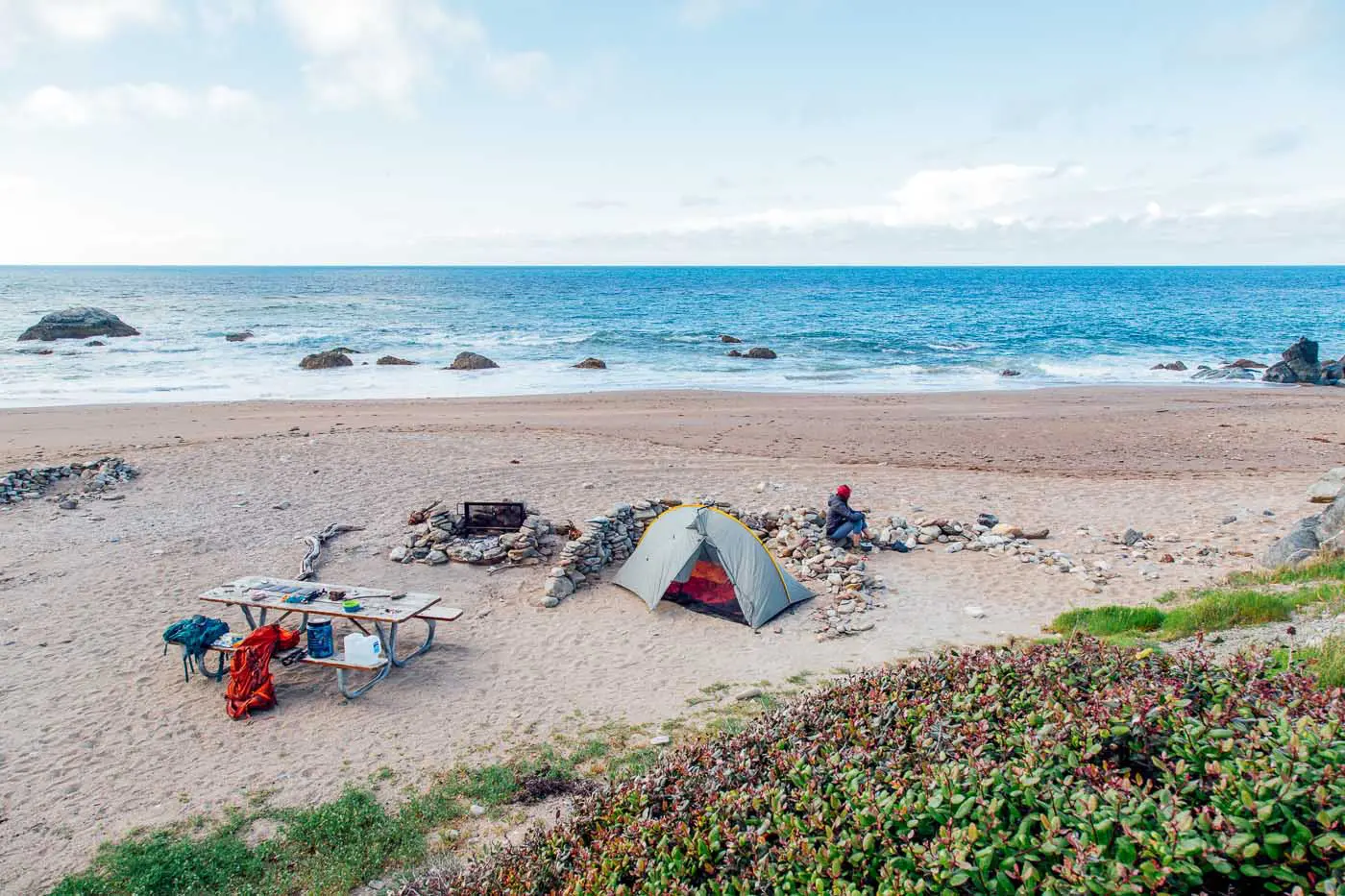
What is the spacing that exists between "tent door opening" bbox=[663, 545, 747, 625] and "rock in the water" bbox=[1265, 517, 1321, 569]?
774cm

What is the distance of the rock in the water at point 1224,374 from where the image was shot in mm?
35906

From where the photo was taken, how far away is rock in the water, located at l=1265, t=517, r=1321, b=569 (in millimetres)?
11141

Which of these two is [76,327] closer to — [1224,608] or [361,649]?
[361,649]

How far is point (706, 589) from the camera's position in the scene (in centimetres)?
1127

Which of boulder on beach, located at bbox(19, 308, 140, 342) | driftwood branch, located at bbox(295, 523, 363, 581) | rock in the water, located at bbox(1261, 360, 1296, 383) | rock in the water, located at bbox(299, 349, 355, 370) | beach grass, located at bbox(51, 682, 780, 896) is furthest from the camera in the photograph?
boulder on beach, located at bbox(19, 308, 140, 342)

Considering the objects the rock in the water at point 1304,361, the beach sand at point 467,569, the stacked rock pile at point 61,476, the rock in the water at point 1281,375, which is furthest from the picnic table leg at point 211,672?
the rock in the water at point 1304,361

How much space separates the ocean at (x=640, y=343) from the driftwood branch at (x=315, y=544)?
59.7 ft

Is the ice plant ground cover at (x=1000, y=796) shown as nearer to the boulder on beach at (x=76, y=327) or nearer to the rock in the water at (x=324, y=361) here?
the rock in the water at (x=324, y=361)

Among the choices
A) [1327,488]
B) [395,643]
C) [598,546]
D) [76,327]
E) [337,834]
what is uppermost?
[76,327]

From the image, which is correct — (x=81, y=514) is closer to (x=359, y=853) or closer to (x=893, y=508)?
(x=359, y=853)

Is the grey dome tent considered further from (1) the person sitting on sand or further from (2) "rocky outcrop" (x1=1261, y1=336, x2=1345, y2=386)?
(2) "rocky outcrop" (x1=1261, y1=336, x2=1345, y2=386)

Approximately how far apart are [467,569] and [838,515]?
5.95 metres

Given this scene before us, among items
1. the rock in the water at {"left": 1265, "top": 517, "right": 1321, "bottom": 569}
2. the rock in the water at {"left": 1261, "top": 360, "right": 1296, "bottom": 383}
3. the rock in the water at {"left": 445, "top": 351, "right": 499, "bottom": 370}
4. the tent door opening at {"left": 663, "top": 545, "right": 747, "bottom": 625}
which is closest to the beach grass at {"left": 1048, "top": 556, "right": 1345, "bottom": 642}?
the rock in the water at {"left": 1265, "top": 517, "right": 1321, "bottom": 569}

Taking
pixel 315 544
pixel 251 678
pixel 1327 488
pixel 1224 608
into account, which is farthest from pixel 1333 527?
pixel 315 544
